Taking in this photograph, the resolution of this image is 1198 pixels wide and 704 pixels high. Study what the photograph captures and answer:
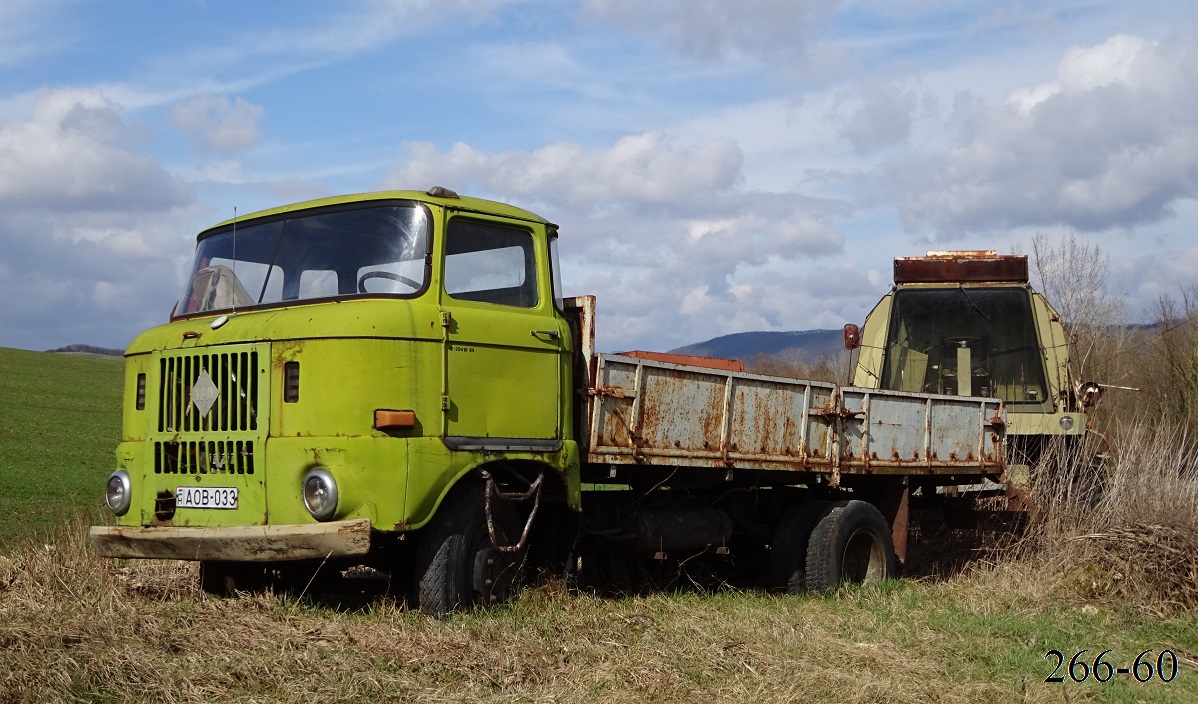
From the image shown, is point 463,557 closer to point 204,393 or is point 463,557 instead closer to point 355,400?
point 355,400

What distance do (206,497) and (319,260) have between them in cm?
154

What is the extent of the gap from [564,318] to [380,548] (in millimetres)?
1912

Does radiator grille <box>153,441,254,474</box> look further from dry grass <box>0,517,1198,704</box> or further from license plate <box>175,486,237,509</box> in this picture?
dry grass <box>0,517,1198,704</box>

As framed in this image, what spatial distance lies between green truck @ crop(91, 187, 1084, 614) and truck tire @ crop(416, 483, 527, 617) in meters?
0.01

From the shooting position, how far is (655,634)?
23.6 feet

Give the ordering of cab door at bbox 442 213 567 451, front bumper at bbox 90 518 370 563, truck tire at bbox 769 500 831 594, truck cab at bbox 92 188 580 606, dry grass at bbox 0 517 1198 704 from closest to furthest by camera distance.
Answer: dry grass at bbox 0 517 1198 704, front bumper at bbox 90 518 370 563, truck cab at bbox 92 188 580 606, cab door at bbox 442 213 567 451, truck tire at bbox 769 500 831 594

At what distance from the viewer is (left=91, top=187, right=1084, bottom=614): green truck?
669cm

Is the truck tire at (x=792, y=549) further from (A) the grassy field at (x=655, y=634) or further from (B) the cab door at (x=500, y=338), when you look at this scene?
(B) the cab door at (x=500, y=338)

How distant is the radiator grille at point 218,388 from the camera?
6.90 meters

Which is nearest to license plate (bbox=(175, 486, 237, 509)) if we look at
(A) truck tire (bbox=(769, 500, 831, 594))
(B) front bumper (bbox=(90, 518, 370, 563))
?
(B) front bumper (bbox=(90, 518, 370, 563))

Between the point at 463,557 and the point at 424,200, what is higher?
the point at 424,200

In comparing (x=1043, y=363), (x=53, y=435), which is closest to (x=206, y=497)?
(x=1043, y=363)

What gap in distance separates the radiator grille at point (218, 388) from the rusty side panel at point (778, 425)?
7.23ft

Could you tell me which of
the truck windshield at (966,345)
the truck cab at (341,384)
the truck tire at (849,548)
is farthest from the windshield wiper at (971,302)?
the truck cab at (341,384)
